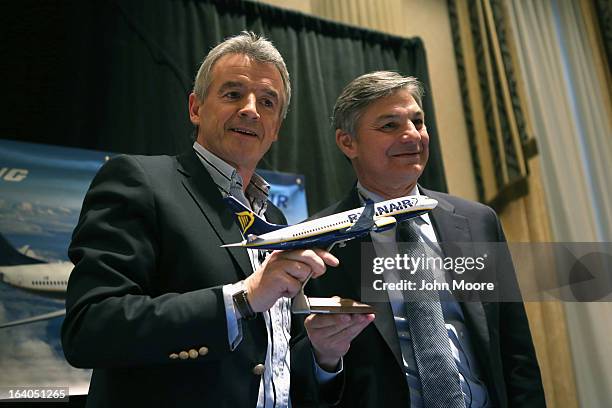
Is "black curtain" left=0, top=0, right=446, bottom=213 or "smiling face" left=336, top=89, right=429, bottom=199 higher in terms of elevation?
"black curtain" left=0, top=0, right=446, bottom=213

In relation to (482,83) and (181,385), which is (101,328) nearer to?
(181,385)

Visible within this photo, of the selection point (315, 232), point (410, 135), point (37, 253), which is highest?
point (410, 135)

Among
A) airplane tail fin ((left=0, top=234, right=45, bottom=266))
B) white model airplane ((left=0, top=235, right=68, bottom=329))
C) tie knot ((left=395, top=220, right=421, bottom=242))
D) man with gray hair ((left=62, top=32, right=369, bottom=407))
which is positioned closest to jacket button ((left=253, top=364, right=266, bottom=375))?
man with gray hair ((left=62, top=32, right=369, bottom=407))

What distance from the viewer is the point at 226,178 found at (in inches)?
76.5

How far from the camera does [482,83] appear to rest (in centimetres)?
557

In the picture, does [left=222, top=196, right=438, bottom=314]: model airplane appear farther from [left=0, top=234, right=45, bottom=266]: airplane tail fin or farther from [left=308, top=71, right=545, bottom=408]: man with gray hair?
[left=0, top=234, right=45, bottom=266]: airplane tail fin

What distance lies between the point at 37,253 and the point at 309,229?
2537 millimetres

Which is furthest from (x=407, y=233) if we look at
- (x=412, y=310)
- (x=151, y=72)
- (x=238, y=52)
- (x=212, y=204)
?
(x=151, y=72)

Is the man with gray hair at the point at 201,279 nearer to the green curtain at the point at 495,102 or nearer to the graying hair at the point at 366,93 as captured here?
the graying hair at the point at 366,93

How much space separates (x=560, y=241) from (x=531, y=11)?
2.43 meters

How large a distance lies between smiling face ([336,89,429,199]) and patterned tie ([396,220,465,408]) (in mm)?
500

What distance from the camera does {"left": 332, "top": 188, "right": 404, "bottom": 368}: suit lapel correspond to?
2027 mm

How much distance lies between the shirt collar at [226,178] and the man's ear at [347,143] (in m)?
0.53

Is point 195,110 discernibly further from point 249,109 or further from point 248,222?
Result: point 248,222
